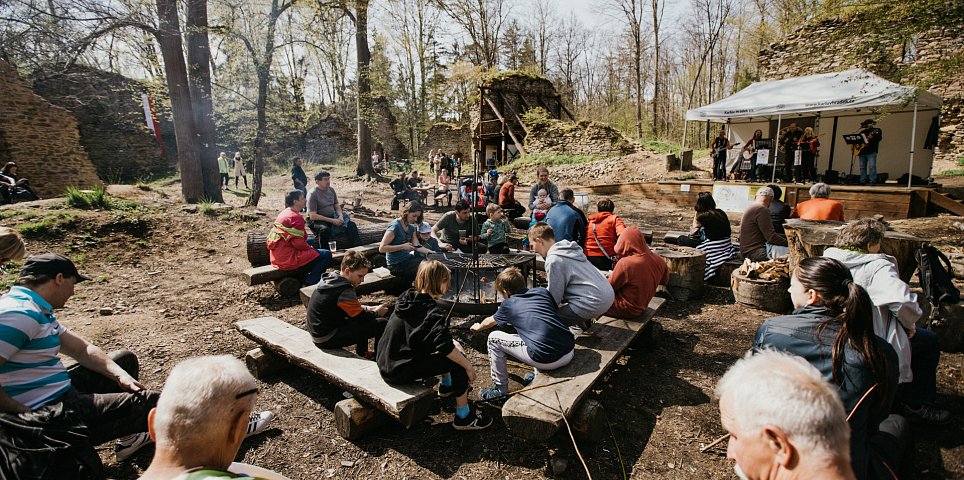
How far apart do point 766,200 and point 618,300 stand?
11.1 feet

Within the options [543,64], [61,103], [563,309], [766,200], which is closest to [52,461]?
[563,309]

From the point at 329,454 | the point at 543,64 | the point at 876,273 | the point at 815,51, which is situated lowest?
the point at 329,454

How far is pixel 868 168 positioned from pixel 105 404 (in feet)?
49.7

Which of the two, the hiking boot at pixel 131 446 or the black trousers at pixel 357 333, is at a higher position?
the black trousers at pixel 357 333

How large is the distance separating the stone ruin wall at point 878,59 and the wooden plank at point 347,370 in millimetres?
14500

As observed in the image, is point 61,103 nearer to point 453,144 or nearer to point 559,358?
point 453,144

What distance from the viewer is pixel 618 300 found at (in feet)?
13.0

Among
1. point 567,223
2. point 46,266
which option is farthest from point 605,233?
point 46,266

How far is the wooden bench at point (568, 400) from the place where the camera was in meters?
2.47

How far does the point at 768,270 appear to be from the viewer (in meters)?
5.12

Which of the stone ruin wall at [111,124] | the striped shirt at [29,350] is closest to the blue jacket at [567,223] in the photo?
the striped shirt at [29,350]

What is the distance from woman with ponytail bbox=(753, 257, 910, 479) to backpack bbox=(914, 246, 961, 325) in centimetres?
234

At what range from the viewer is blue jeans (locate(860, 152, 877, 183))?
11.1 metres

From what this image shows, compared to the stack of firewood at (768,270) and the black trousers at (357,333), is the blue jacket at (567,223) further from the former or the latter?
the black trousers at (357,333)
